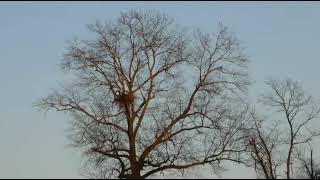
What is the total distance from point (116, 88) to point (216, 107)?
6.21 meters

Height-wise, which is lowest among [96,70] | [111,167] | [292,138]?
[111,167]

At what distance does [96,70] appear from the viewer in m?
33.8

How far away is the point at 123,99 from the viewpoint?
3344 cm

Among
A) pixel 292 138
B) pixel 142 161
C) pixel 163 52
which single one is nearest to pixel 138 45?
pixel 163 52

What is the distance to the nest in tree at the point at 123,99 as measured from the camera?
3341 cm

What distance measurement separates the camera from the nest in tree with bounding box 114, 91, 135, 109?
33.4m

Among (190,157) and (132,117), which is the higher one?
(132,117)

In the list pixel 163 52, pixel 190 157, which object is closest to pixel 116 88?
pixel 163 52

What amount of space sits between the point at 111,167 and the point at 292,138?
16.0m

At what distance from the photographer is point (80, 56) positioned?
3353cm

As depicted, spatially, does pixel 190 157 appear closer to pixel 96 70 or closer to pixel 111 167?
pixel 111 167

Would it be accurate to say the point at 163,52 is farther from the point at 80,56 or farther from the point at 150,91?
the point at 80,56

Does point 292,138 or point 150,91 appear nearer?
point 150,91

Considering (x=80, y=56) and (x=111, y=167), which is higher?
(x=80, y=56)
